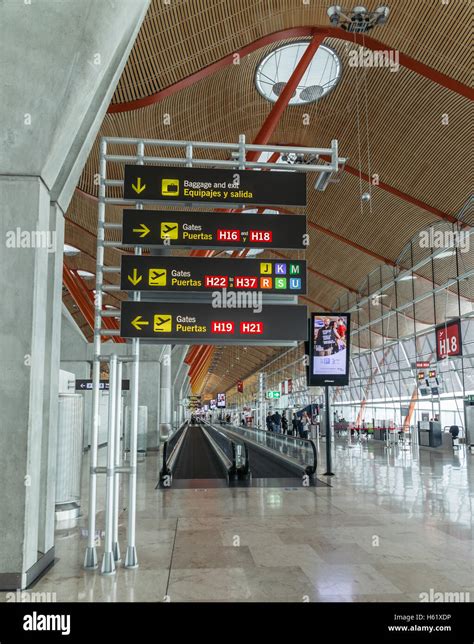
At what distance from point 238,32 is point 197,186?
31.4ft

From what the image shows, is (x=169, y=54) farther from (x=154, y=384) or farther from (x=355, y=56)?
(x=154, y=384)

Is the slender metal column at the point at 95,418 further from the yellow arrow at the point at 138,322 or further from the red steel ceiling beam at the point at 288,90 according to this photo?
the red steel ceiling beam at the point at 288,90

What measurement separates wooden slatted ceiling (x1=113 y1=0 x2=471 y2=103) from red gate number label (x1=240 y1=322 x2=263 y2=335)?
31.8 feet

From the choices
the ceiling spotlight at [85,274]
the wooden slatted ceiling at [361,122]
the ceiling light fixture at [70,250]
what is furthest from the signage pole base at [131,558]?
the ceiling spotlight at [85,274]

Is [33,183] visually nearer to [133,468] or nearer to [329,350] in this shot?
[133,468]

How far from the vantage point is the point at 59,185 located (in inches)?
217

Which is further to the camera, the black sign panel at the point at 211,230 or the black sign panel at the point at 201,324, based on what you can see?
the black sign panel at the point at 211,230

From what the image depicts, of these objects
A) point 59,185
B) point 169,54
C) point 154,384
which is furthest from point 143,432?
point 59,185

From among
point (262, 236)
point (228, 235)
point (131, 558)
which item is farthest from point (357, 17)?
point (131, 558)

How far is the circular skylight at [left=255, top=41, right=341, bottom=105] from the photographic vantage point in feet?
56.7

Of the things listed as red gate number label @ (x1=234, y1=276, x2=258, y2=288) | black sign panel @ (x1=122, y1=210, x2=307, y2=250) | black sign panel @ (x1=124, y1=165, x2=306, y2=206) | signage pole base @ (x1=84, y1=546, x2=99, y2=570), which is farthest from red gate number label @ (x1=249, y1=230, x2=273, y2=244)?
signage pole base @ (x1=84, y1=546, x2=99, y2=570)

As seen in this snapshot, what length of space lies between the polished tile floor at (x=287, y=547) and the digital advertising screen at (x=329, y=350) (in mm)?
2657

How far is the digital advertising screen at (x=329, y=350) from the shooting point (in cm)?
A: 1247
